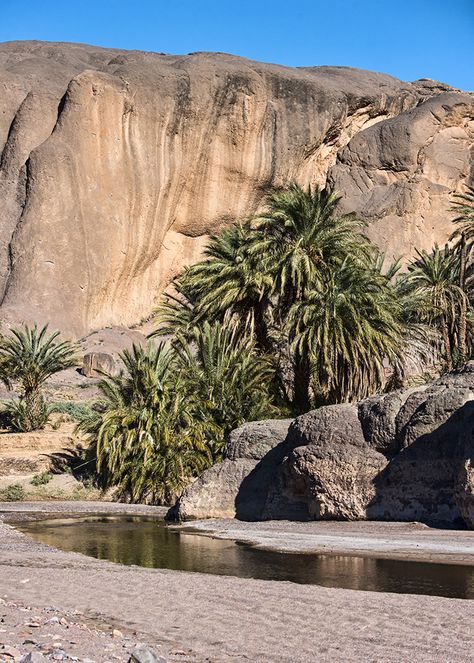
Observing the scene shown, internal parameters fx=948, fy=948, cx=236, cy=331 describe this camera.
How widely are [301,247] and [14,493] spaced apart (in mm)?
10965

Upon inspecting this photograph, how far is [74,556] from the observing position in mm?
14570

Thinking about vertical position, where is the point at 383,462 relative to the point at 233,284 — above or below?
below

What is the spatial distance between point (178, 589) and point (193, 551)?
4.63m

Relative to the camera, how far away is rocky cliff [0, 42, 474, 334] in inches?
2169

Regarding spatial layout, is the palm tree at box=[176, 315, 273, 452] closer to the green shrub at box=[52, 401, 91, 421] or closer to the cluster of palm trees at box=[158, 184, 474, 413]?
the cluster of palm trees at box=[158, 184, 474, 413]

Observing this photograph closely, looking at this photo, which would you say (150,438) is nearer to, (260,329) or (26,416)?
(260,329)

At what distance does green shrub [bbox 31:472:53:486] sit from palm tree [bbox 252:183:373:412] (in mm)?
7430

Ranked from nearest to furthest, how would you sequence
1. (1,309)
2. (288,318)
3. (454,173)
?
(288,318), (1,309), (454,173)

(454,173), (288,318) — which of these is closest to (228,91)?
(454,173)

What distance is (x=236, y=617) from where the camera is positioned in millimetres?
9555

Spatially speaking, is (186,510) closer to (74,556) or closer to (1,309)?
(74,556)

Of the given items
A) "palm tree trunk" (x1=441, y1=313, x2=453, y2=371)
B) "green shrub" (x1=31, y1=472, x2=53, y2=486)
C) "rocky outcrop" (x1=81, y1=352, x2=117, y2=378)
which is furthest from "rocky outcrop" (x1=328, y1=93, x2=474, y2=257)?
"green shrub" (x1=31, y1=472, x2=53, y2=486)

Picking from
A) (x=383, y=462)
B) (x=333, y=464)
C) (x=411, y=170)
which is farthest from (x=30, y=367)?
(x=411, y=170)

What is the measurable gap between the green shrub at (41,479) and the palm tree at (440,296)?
13.0 m
